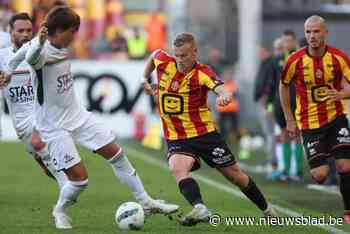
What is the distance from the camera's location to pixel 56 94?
11.0 m

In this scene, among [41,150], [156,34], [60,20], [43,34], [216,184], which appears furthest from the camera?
[156,34]

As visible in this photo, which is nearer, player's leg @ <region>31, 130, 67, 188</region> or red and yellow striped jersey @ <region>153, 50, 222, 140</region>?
red and yellow striped jersey @ <region>153, 50, 222, 140</region>

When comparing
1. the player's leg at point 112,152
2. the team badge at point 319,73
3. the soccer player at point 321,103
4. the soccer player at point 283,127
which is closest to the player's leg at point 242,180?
the player's leg at point 112,152

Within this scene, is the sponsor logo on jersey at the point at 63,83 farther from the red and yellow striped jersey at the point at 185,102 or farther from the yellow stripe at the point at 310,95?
the yellow stripe at the point at 310,95

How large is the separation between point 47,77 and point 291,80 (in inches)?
113

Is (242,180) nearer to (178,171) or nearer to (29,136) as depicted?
(178,171)

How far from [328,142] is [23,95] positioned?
346 centimetres

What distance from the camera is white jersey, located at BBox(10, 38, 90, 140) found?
35.8ft

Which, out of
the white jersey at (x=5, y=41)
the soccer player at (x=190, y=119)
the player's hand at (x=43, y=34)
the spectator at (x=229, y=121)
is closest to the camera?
the player's hand at (x=43, y=34)

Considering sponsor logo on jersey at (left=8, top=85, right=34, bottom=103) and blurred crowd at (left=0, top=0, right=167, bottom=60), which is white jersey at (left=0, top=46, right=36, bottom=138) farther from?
blurred crowd at (left=0, top=0, right=167, bottom=60)

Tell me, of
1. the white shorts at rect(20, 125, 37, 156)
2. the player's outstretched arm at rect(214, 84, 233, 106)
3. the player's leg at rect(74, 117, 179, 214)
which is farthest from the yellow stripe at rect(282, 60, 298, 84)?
the white shorts at rect(20, 125, 37, 156)

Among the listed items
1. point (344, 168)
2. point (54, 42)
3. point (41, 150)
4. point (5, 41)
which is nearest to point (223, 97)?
point (54, 42)

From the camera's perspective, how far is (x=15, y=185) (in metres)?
16.0

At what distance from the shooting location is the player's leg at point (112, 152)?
36.7 feet
